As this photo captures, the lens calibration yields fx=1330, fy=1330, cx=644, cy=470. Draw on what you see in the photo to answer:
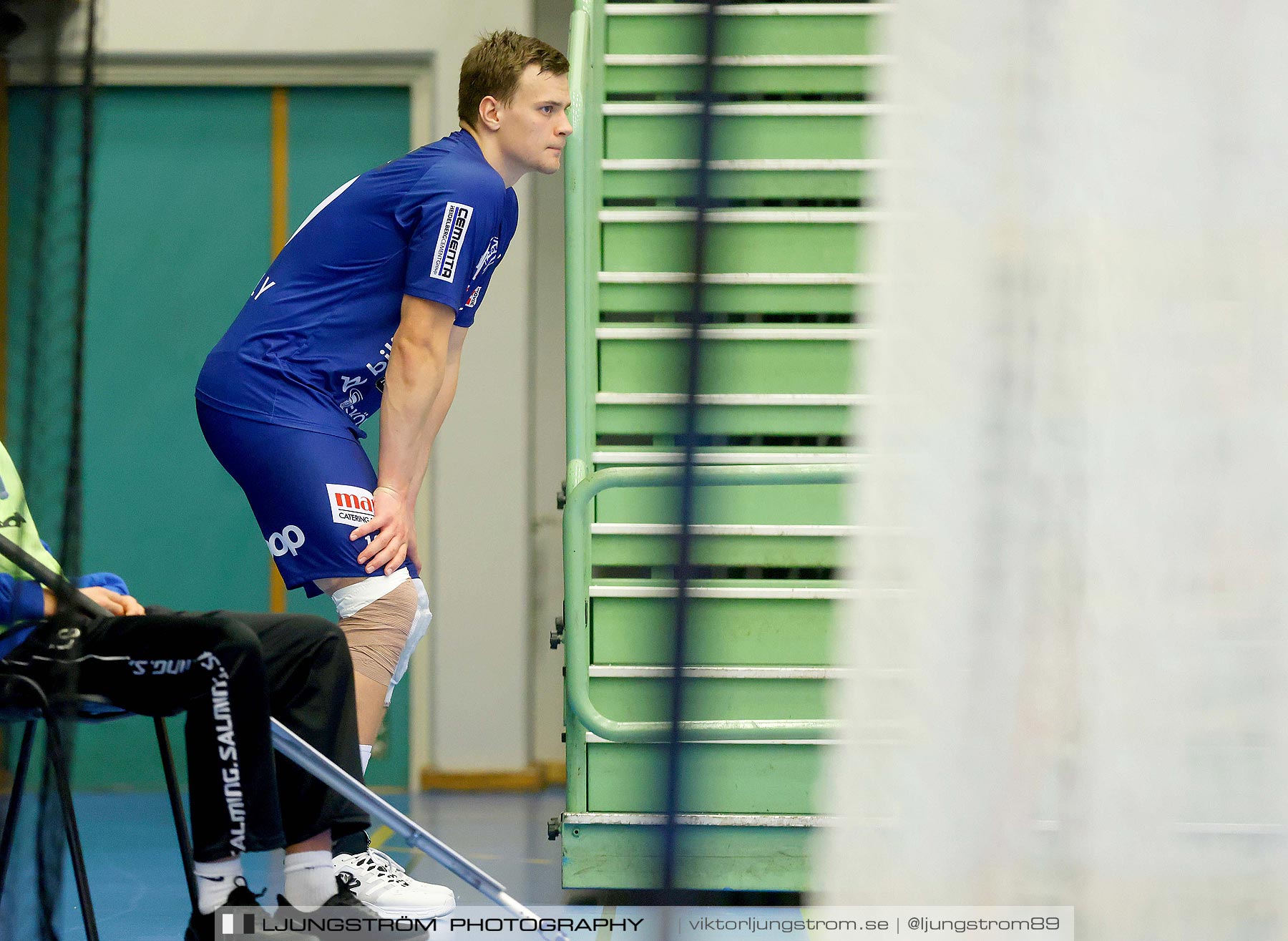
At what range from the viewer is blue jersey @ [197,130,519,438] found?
2.37 meters

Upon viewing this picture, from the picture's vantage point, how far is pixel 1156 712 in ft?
3.10

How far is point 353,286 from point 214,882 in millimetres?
1112

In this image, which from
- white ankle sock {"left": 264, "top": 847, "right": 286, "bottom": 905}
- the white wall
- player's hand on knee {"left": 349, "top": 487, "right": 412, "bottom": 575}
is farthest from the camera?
the white wall

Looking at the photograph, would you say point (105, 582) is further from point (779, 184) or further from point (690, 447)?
point (779, 184)

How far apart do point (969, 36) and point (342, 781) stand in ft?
4.97

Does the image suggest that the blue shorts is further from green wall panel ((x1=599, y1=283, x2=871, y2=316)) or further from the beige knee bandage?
green wall panel ((x1=599, y1=283, x2=871, y2=316))

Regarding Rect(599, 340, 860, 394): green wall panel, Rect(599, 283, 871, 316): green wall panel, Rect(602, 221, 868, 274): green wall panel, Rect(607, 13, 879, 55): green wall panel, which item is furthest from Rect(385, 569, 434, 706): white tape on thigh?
Rect(607, 13, 879, 55): green wall panel

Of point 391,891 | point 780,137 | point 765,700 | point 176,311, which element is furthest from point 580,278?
point 176,311

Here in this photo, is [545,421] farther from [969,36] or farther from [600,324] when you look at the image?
[969,36]

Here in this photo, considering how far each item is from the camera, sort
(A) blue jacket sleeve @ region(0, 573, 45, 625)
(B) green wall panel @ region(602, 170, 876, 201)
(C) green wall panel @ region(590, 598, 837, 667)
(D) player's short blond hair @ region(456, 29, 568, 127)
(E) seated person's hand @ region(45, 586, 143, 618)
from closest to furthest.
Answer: (A) blue jacket sleeve @ region(0, 573, 45, 625) < (E) seated person's hand @ region(45, 586, 143, 618) < (D) player's short blond hair @ region(456, 29, 568, 127) < (C) green wall panel @ region(590, 598, 837, 667) < (B) green wall panel @ region(602, 170, 876, 201)

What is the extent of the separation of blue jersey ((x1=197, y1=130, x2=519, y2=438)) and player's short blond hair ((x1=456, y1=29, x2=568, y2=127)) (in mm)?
117

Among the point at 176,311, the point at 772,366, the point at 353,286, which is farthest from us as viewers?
the point at 176,311

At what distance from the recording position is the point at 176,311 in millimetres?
4777

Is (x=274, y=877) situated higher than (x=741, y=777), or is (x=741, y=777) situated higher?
(x=741, y=777)
